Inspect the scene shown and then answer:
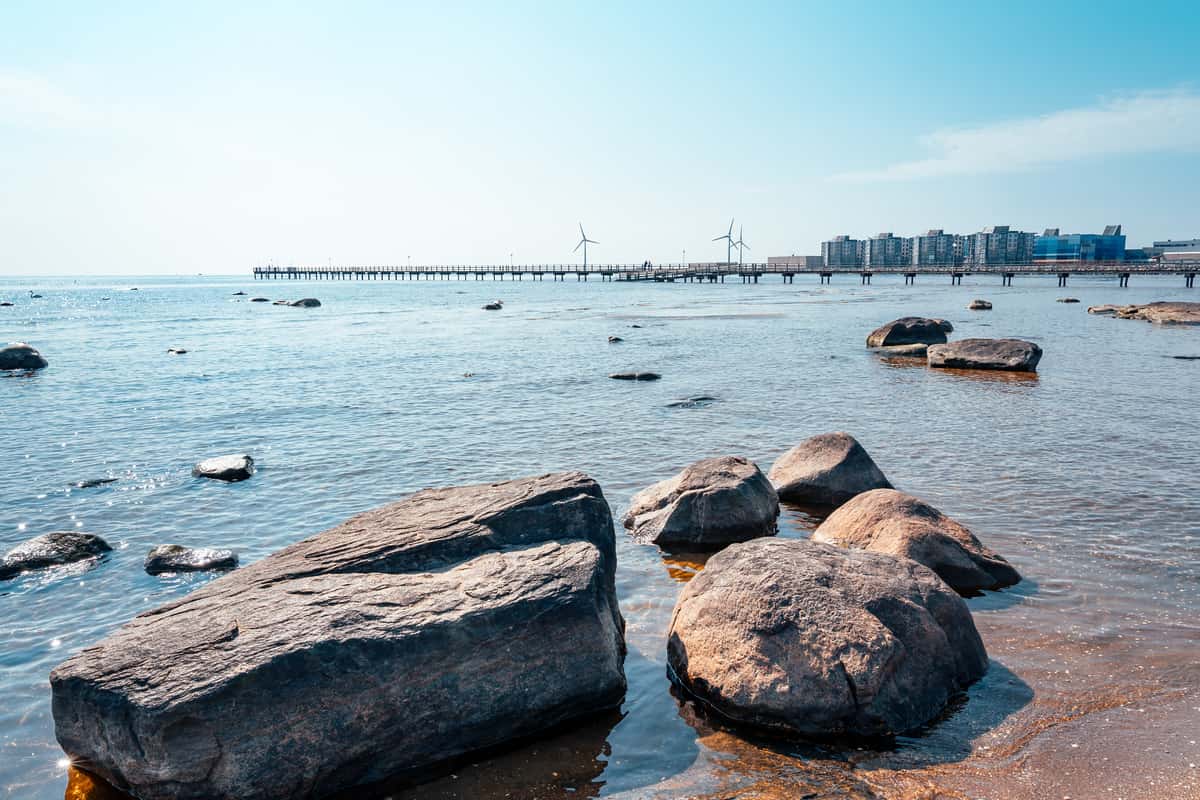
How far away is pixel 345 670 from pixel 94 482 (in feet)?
38.2

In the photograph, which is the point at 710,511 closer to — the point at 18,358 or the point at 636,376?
the point at 636,376

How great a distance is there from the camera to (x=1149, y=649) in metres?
7.46

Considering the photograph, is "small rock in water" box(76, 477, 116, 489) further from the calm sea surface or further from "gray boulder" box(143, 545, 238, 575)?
"gray boulder" box(143, 545, 238, 575)

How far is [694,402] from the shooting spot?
71.4 feet

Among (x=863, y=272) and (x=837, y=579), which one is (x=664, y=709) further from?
(x=863, y=272)

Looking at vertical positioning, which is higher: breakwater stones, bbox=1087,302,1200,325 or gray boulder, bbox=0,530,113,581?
breakwater stones, bbox=1087,302,1200,325

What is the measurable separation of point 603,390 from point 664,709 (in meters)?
18.2

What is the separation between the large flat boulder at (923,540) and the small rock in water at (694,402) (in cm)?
1157

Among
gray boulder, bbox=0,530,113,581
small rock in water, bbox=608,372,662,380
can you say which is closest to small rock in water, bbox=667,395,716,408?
small rock in water, bbox=608,372,662,380

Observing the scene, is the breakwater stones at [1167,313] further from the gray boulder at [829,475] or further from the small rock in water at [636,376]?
the gray boulder at [829,475]

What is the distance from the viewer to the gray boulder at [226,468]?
14461 mm

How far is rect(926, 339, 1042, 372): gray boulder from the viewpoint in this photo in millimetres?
26609

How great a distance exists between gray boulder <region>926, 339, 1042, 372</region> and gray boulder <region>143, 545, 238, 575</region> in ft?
82.9

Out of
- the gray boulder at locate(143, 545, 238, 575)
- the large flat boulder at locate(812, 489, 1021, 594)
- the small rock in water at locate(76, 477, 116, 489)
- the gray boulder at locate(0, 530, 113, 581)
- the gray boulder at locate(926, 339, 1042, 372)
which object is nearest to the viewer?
the large flat boulder at locate(812, 489, 1021, 594)
